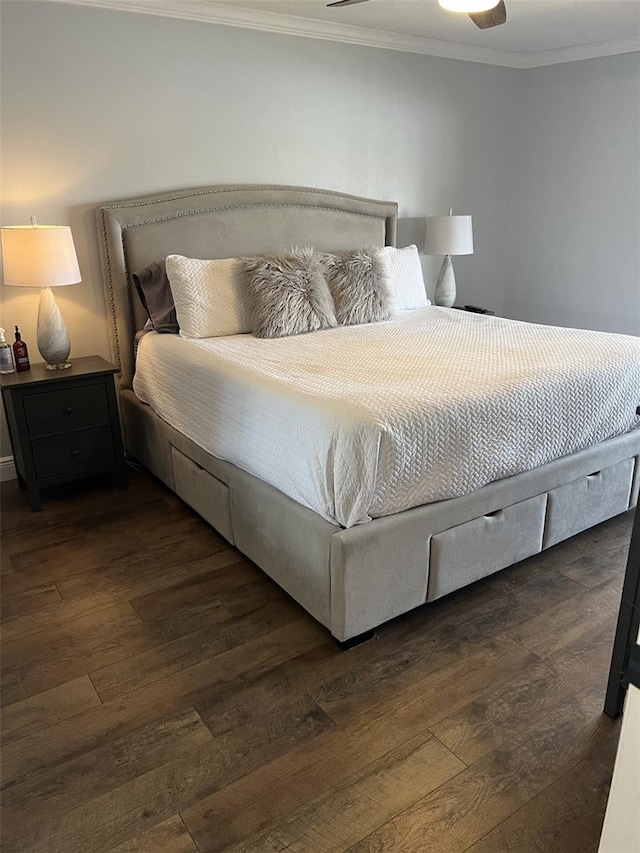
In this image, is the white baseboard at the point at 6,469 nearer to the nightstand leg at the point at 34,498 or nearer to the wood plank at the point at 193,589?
the nightstand leg at the point at 34,498

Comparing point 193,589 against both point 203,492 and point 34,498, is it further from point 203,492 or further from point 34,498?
point 34,498

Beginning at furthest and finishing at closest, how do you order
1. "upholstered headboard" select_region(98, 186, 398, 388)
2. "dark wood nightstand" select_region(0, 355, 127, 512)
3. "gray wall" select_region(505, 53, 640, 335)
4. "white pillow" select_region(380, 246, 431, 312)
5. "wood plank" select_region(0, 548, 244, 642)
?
1. "gray wall" select_region(505, 53, 640, 335)
2. "white pillow" select_region(380, 246, 431, 312)
3. "upholstered headboard" select_region(98, 186, 398, 388)
4. "dark wood nightstand" select_region(0, 355, 127, 512)
5. "wood plank" select_region(0, 548, 244, 642)

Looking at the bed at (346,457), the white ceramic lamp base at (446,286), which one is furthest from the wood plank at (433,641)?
the white ceramic lamp base at (446,286)

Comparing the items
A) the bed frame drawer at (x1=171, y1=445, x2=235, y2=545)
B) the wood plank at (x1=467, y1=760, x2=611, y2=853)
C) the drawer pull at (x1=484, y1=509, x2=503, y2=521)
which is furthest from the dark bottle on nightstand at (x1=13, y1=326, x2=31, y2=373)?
the wood plank at (x1=467, y1=760, x2=611, y2=853)

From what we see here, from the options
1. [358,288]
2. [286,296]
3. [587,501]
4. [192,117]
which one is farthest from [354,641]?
[192,117]

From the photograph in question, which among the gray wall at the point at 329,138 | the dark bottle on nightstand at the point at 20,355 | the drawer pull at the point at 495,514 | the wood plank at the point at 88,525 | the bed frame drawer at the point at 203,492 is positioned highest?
the gray wall at the point at 329,138

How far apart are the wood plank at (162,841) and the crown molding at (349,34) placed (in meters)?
3.28

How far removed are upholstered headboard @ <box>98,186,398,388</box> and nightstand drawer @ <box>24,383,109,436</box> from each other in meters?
0.45

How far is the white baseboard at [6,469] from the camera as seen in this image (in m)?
3.22

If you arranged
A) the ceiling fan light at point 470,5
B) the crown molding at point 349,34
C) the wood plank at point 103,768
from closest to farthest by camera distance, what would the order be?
the wood plank at point 103,768, the ceiling fan light at point 470,5, the crown molding at point 349,34

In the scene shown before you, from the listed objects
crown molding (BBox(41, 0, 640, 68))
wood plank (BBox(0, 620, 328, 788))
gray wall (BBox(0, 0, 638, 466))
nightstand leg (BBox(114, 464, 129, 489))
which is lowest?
wood plank (BBox(0, 620, 328, 788))

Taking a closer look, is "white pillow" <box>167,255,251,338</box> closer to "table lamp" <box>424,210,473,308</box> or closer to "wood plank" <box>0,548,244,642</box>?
"wood plank" <box>0,548,244,642</box>

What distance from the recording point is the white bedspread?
6.31 ft

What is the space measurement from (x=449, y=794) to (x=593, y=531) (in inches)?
62.3
